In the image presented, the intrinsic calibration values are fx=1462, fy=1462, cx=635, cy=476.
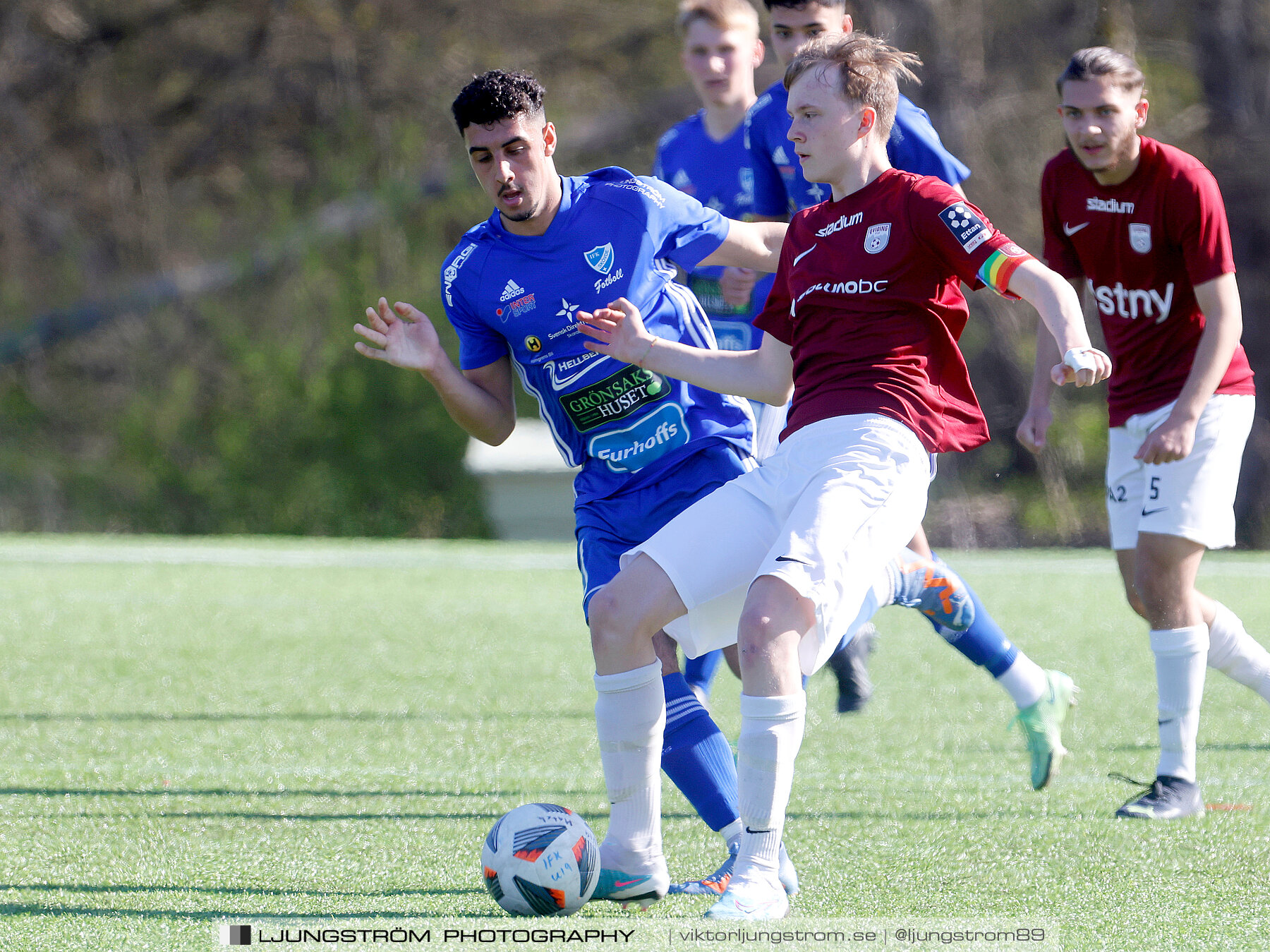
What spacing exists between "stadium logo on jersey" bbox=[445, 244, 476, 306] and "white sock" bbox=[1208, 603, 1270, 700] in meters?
2.30

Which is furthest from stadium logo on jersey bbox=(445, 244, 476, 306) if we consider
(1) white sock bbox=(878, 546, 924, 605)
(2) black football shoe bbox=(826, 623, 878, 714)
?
(2) black football shoe bbox=(826, 623, 878, 714)

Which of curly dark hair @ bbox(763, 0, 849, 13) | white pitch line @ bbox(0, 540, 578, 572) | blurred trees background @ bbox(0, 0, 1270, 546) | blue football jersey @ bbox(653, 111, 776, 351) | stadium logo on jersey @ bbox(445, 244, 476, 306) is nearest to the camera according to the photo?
stadium logo on jersey @ bbox(445, 244, 476, 306)

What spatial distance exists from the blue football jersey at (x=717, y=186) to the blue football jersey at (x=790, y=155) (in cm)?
9

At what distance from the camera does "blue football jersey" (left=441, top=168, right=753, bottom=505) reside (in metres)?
3.64

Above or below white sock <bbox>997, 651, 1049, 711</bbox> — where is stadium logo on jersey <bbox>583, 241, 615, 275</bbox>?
above

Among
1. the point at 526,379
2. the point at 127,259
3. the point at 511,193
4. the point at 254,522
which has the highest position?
the point at 127,259

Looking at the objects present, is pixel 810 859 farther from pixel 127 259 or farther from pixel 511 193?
pixel 127 259

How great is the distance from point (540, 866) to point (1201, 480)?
2119 millimetres

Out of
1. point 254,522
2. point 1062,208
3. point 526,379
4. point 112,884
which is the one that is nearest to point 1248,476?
point 254,522

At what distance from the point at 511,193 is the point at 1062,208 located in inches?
64.3

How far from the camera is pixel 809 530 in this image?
2924 mm

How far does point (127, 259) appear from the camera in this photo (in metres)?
19.2

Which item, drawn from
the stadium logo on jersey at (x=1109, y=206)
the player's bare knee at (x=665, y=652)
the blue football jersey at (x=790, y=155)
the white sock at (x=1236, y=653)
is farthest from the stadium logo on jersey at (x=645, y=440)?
the white sock at (x=1236, y=653)

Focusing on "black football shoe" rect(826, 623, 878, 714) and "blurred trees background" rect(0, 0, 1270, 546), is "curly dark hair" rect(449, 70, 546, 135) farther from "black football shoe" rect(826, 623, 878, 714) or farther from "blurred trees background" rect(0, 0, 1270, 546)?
"blurred trees background" rect(0, 0, 1270, 546)
